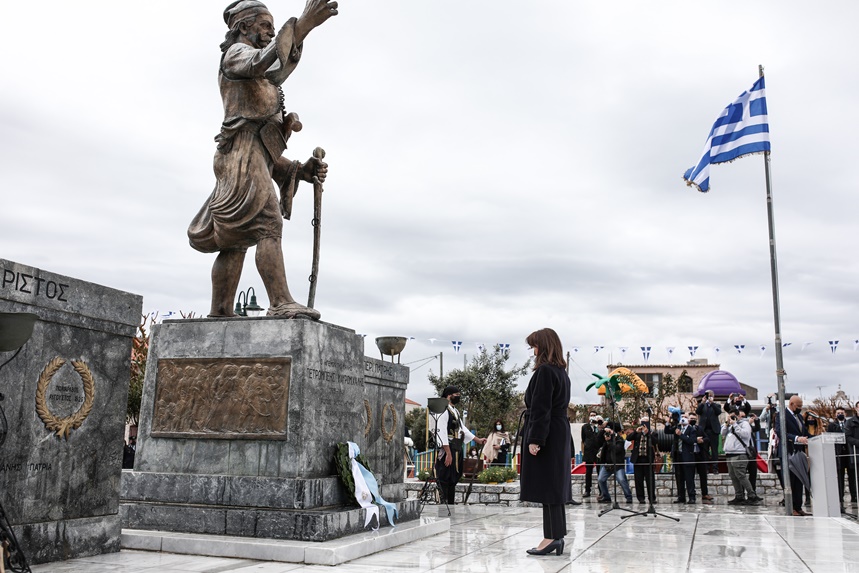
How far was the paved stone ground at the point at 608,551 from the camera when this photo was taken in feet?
18.5

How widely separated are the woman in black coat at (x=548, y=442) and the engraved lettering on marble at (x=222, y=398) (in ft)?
7.06

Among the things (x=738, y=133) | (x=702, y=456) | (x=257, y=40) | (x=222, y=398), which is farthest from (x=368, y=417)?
(x=738, y=133)

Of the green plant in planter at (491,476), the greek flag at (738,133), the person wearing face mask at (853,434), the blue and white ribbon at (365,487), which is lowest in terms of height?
the green plant in planter at (491,476)

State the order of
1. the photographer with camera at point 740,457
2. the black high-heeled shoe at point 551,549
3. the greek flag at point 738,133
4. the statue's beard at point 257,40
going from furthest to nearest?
the photographer with camera at point 740,457 → the greek flag at point 738,133 → the statue's beard at point 257,40 → the black high-heeled shoe at point 551,549

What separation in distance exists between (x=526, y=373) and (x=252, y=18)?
100 feet

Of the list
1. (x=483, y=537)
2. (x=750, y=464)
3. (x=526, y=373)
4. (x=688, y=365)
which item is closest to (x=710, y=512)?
(x=750, y=464)

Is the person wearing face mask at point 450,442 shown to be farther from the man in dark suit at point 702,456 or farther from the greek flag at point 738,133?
the greek flag at point 738,133

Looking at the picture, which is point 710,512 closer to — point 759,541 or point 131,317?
point 759,541

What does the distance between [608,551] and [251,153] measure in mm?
5037

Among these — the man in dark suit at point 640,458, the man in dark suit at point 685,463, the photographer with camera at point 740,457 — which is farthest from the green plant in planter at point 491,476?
the photographer with camera at point 740,457

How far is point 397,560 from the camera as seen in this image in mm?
6094

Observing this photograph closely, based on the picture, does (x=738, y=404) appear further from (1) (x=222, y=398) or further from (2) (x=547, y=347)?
(1) (x=222, y=398)

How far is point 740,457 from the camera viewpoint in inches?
563

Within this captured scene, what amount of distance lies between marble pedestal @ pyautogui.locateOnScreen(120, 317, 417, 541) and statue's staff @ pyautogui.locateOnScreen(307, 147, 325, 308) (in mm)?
572
